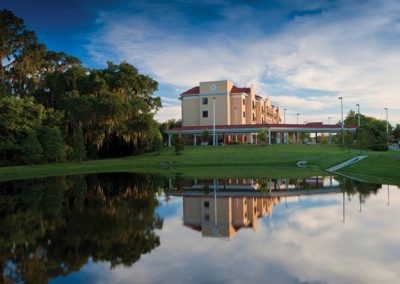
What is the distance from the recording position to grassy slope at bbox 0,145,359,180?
37062 mm

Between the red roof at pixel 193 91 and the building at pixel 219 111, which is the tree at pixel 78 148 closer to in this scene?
the building at pixel 219 111

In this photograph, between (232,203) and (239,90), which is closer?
(232,203)

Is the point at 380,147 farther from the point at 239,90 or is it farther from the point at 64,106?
the point at 64,106

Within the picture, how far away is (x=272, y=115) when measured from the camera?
96188mm

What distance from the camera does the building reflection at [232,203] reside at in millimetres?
12109

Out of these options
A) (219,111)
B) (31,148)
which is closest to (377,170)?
(31,148)

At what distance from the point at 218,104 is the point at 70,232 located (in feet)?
206

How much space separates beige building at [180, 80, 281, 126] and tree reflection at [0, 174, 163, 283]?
2134 inches

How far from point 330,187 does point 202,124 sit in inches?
2055

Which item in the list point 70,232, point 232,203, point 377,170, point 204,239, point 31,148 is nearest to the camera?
point 204,239

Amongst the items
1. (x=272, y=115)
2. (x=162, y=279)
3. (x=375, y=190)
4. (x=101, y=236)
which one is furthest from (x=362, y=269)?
(x=272, y=115)

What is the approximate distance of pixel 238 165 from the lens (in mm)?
43375

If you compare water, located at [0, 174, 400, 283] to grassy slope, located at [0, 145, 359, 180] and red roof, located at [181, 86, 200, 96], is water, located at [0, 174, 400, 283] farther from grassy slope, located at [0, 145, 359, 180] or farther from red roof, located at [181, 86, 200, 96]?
red roof, located at [181, 86, 200, 96]

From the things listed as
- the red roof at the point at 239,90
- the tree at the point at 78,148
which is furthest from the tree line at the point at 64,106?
the red roof at the point at 239,90
